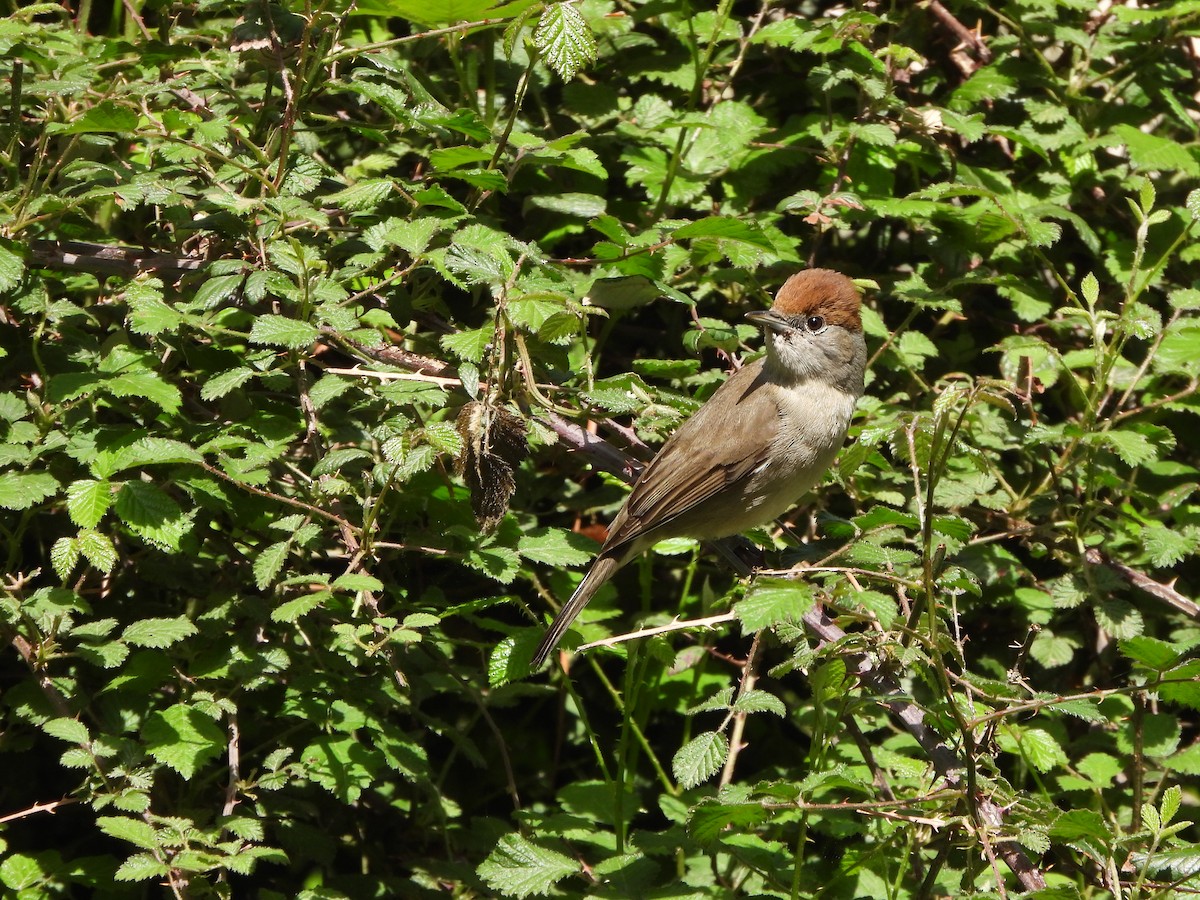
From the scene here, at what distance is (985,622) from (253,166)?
2.60 meters

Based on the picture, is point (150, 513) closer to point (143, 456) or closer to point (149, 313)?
point (143, 456)

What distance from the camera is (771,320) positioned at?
3654 millimetres

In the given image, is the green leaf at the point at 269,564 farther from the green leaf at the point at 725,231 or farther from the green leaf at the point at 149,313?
the green leaf at the point at 725,231

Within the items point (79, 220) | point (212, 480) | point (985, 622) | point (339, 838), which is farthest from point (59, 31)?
point (985, 622)

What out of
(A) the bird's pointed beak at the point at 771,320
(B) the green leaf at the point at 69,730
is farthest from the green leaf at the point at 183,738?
(A) the bird's pointed beak at the point at 771,320

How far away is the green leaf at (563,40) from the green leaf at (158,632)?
1574 millimetres

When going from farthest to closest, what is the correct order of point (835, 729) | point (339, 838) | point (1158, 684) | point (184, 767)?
point (339, 838) < point (184, 767) < point (835, 729) < point (1158, 684)

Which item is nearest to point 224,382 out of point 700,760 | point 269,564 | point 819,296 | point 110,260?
point 269,564

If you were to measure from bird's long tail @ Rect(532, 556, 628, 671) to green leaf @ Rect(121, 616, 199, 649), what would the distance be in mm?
854

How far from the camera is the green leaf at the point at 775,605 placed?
233cm

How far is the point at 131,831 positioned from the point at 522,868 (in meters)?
0.88

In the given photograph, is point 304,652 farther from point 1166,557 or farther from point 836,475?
point 1166,557

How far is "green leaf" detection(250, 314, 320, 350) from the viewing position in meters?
2.87

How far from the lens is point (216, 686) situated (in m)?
3.15
